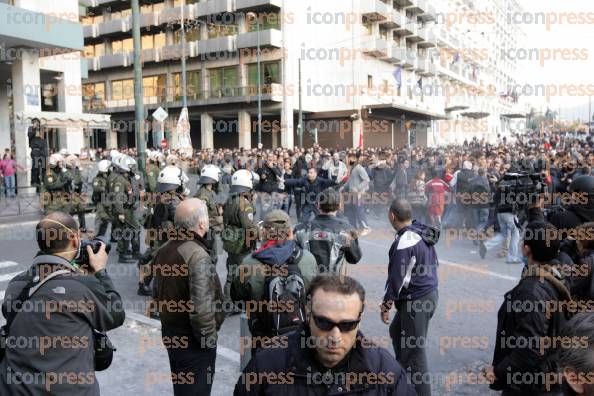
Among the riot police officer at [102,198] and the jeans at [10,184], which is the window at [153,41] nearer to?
the jeans at [10,184]

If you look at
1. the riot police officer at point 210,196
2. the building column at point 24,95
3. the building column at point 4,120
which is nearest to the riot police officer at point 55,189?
the riot police officer at point 210,196

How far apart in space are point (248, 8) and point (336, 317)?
39.4 meters

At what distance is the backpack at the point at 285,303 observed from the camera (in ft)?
10.7

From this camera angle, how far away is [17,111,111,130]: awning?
1883 cm

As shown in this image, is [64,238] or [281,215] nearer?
[64,238]

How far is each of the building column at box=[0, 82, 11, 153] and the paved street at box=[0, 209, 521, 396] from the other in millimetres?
15933

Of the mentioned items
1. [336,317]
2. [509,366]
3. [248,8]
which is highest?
[248,8]

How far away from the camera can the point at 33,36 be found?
18328 mm


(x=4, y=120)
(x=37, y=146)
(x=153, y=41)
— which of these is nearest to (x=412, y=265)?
(x=37, y=146)

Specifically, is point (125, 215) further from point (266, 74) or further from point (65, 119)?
point (266, 74)

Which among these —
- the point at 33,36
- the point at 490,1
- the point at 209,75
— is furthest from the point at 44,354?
the point at 490,1

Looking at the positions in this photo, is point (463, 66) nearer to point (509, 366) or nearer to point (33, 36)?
point (33, 36)

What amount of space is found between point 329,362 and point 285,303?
3.82 ft

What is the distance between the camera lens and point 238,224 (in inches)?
255
